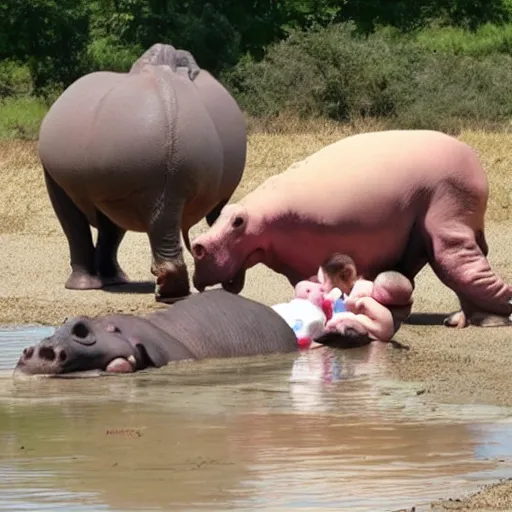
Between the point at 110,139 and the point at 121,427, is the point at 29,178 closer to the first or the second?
the point at 110,139

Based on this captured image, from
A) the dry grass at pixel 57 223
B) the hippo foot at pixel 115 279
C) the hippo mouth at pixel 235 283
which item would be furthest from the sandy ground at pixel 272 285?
the hippo mouth at pixel 235 283

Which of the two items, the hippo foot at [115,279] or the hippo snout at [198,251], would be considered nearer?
the hippo snout at [198,251]

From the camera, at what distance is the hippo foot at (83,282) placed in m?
11.1

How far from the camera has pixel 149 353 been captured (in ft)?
25.6

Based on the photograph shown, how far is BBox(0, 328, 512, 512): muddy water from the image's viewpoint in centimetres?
507

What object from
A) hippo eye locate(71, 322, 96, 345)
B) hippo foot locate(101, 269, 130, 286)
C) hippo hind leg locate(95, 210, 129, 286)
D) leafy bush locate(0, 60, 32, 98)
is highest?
hippo eye locate(71, 322, 96, 345)

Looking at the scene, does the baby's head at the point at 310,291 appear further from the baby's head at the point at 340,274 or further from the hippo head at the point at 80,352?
the hippo head at the point at 80,352

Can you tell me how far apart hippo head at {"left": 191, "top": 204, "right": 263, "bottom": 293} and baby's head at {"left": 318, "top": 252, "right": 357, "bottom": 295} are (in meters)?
0.45

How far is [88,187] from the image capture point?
10.5 metres

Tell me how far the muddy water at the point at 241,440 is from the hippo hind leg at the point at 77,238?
3081 millimetres

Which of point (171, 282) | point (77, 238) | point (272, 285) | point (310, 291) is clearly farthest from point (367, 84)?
point (310, 291)

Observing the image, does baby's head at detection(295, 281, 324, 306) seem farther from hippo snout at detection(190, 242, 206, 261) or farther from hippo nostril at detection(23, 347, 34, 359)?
hippo nostril at detection(23, 347, 34, 359)

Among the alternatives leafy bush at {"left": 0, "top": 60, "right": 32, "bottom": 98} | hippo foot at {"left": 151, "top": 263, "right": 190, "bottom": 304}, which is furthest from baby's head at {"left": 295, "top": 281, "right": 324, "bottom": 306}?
leafy bush at {"left": 0, "top": 60, "right": 32, "bottom": 98}

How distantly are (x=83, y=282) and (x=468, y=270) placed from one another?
9.90 feet
